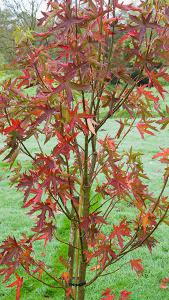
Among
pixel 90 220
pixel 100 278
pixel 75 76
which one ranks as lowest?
pixel 100 278

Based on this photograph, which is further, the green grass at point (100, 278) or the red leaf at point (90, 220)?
the green grass at point (100, 278)

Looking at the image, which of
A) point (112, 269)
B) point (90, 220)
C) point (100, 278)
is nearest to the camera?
point (90, 220)

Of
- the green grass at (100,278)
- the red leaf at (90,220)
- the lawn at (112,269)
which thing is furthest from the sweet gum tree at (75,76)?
the lawn at (112,269)

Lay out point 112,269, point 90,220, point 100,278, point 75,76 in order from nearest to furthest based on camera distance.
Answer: point 75,76, point 90,220, point 100,278, point 112,269

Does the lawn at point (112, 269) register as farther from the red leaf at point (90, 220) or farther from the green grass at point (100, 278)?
the red leaf at point (90, 220)

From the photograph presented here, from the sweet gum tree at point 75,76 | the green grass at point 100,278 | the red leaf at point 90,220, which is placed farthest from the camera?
the green grass at point 100,278

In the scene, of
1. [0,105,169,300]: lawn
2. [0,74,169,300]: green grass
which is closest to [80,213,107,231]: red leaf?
[0,74,169,300]: green grass

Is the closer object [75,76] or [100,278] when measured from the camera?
[75,76]

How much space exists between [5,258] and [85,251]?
353mm

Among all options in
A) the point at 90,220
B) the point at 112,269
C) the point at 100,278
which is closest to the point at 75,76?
the point at 90,220

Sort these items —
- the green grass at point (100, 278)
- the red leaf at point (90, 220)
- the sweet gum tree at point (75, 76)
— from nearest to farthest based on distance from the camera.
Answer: the sweet gum tree at point (75, 76) < the red leaf at point (90, 220) < the green grass at point (100, 278)

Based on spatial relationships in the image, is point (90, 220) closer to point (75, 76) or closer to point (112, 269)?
point (75, 76)

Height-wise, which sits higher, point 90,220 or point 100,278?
point 90,220

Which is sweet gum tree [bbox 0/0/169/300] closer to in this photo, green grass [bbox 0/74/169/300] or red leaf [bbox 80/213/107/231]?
red leaf [bbox 80/213/107/231]
